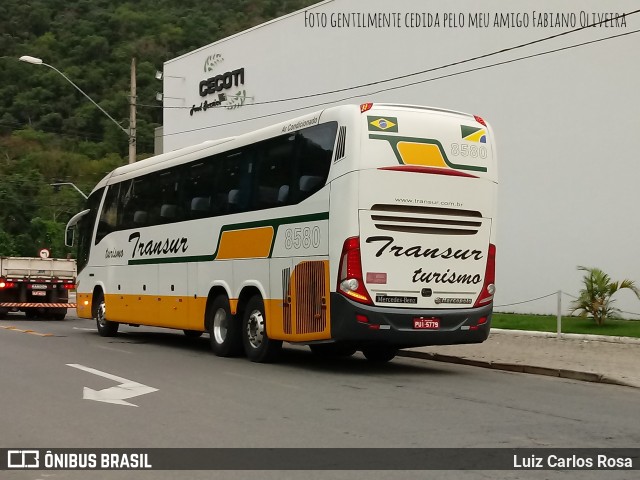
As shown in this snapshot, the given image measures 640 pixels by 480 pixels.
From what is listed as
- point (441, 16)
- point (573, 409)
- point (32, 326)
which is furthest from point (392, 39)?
point (573, 409)

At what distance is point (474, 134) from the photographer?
13.2 m

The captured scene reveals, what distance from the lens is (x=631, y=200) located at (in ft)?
70.1

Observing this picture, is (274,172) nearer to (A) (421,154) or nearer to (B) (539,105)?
(A) (421,154)

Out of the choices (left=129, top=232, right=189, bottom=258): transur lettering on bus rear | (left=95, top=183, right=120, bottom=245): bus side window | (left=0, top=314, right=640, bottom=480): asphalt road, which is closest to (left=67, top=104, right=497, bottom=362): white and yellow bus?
(left=0, top=314, right=640, bottom=480): asphalt road

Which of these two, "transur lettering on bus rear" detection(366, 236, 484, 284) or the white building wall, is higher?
the white building wall

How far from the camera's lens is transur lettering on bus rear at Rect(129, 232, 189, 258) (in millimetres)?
16719

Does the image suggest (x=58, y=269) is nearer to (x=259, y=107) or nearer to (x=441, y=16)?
(x=259, y=107)

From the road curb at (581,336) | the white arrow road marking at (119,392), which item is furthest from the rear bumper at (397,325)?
the road curb at (581,336)

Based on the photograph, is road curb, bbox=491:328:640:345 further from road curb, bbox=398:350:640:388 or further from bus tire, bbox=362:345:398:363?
bus tire, bbox=362:345:398:363

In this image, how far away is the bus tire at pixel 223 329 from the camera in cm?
1489

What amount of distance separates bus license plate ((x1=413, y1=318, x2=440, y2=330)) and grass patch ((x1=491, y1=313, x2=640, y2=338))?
24.1 ft

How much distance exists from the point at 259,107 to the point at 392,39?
26.4 feet

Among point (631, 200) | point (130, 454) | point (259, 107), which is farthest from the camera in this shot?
point (259, 107)

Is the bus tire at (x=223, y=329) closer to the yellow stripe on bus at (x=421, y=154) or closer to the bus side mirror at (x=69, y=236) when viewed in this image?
the yellow stripe on bus at (x=421, y=154)
